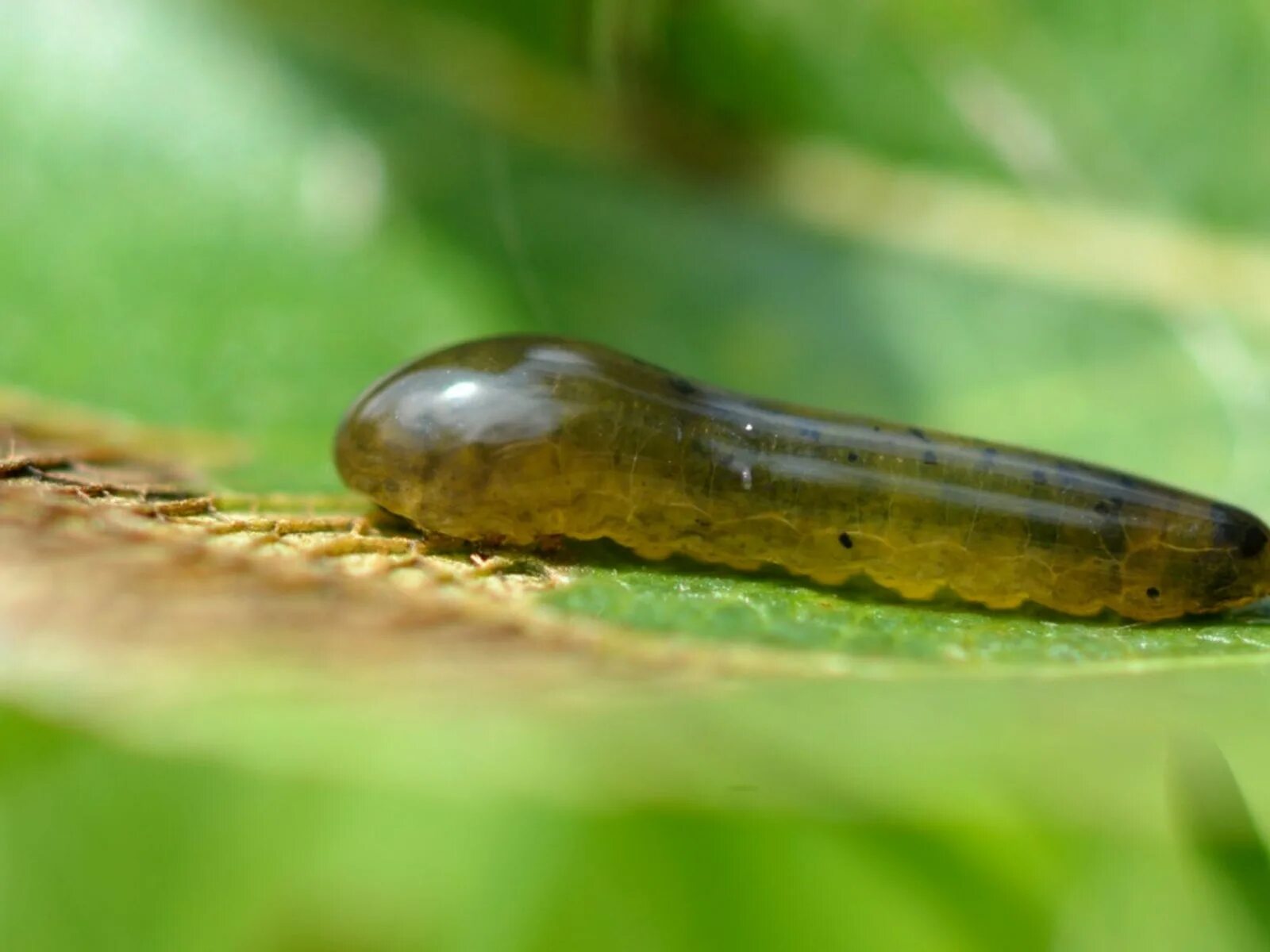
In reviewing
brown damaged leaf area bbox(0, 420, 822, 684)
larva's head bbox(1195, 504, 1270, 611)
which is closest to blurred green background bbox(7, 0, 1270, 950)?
brown damaged leaf area bbox(0, 420, 822, 684)

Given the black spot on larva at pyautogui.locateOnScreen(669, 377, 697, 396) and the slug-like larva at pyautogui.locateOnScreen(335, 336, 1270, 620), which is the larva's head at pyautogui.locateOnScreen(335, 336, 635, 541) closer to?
the slug-like larva at pyautogui.locateOnScreen(335, 336, 1270, 620)

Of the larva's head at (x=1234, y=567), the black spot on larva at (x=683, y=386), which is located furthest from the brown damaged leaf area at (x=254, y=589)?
the larva's head at (x=1234, y=567)

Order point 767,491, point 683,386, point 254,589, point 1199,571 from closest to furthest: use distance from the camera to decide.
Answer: point 254,589 < point 1199,571 < point 767,491 < point 683,386

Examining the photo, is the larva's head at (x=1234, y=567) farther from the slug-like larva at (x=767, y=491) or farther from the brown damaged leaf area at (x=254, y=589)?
the brown damaged leaf area at (x=254, y=589)

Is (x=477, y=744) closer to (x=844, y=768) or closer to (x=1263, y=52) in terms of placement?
(x=844, y=768)

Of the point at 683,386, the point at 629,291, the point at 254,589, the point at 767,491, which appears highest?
the point at 629,291

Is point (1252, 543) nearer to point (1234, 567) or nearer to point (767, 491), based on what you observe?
point (1234, 567)

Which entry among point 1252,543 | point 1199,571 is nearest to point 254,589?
point 1199,571
